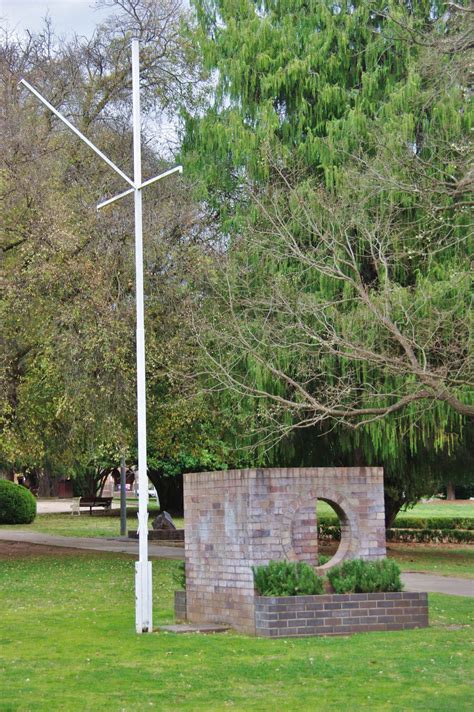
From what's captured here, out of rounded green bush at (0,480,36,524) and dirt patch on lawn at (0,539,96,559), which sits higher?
rounded green bush at (0,480,36,524)

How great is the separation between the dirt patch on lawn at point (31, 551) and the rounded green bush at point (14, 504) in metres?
11.8

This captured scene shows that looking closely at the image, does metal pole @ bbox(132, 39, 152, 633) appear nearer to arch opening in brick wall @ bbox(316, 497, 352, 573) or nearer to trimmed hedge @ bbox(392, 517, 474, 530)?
arch opening in brick wall @ bbox(316, 497, 352, 573)

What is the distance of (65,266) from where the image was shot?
22.8 metres

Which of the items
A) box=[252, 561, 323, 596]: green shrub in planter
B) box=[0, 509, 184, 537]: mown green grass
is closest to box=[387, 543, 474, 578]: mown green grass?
box=[0, 509, 184, 537]: mown green grass

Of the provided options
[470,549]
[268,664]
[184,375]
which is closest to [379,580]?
[268,664]

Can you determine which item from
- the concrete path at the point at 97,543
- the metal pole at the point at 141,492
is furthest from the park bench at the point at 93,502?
the metal pole at the point at 141,492

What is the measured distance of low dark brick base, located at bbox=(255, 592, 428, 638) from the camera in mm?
13633

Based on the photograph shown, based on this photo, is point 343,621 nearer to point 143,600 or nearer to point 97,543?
point 143,600

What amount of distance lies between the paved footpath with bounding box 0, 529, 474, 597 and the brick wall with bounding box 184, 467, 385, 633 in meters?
4.17

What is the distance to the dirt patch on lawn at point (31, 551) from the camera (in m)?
28.3

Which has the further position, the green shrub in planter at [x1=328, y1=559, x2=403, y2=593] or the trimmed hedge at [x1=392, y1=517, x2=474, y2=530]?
the trimmed hedge at [x1=392, y1=517, x2=474, y2=530]

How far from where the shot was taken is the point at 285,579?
13602 mm

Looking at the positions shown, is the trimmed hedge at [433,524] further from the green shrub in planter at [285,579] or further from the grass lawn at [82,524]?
the green shrub in planter at [285,579]

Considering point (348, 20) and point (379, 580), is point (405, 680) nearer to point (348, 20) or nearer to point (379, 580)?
point (379, 580)
